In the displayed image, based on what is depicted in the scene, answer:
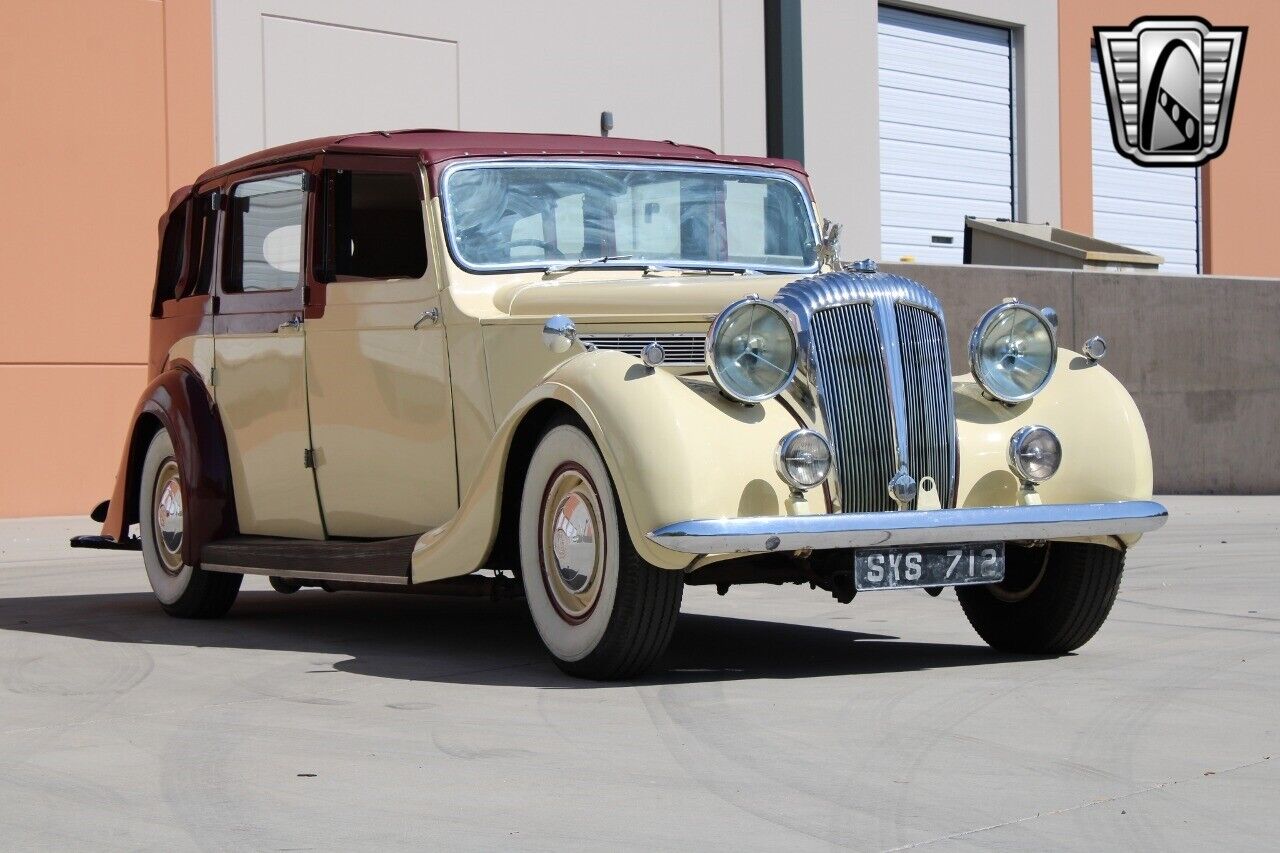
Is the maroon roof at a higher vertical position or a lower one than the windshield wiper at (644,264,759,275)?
higher

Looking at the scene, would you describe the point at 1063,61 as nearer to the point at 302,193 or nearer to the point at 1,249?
the point at 1,249

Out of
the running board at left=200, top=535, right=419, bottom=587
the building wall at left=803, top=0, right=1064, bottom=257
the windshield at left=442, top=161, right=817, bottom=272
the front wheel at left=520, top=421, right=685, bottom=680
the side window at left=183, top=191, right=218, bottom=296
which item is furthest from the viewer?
the building wall at left=803, top=0, right=1064, bottom=257

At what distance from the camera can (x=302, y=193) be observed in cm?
757

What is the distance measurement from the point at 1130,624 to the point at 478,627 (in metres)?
2.70

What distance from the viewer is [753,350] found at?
19.4 ft

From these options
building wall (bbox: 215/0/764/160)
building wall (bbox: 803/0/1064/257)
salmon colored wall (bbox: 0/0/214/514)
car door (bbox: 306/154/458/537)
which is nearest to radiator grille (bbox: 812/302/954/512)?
car door (bbox: 306/154/458/537)

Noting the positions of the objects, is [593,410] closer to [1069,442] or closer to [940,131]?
[1069,442]

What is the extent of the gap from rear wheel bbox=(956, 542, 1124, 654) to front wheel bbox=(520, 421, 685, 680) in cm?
151

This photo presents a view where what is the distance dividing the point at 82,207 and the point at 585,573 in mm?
10572

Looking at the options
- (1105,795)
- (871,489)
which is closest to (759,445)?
(871,489)

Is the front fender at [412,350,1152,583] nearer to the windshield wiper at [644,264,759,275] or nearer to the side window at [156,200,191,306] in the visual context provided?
the windshield wiper at [644,264,759,275]

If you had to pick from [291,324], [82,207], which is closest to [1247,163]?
[82,207]

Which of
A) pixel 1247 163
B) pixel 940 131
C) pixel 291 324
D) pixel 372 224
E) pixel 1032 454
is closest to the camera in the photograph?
pixel 1032 454

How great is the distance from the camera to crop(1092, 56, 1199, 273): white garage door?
24656mm
